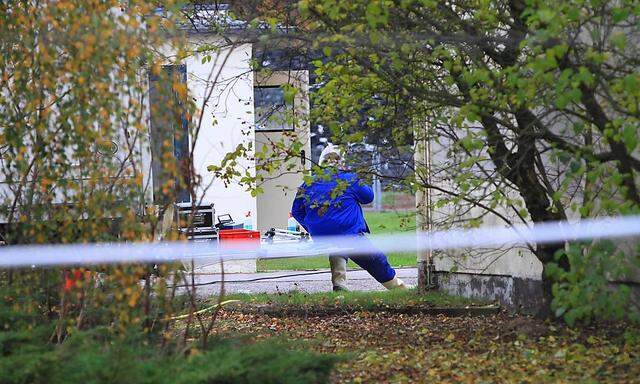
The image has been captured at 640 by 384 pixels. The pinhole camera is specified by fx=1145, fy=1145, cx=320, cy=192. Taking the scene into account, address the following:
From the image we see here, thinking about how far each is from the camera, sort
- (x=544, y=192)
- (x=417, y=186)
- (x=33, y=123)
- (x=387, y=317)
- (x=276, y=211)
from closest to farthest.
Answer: (x=33, y=123), (x=544, y=192), (x=417, y=186), (x=387, y=317), (x=276, y=211)

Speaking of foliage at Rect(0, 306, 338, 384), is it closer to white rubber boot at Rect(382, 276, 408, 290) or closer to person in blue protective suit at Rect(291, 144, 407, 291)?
person in blue protective suit at Rect(291, 144, 407, 291)

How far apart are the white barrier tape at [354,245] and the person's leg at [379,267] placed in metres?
0.07

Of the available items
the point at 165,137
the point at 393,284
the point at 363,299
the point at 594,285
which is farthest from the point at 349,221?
the point at 594,285

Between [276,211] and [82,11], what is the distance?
17996mm

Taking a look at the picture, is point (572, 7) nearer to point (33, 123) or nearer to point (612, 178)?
point (612, 178)

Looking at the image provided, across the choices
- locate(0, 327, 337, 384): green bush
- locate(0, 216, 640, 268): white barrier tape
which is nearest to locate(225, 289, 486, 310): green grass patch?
locate(0, 216, 640, 268): white barrier tape

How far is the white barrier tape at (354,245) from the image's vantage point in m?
6.26

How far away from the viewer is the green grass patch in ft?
37.4

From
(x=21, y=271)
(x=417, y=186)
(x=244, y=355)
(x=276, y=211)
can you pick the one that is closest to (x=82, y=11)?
(x=21, y=271)

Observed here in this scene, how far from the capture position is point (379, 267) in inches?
507

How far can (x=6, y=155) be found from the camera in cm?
668

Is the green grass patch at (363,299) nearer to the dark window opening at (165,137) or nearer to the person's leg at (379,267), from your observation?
the person's leg at (379,267)

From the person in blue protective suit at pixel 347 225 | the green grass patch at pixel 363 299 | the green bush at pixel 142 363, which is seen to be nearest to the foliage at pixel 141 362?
the green bush at pixel 142 363

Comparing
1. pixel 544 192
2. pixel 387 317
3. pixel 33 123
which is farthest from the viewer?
pixel 387 317
